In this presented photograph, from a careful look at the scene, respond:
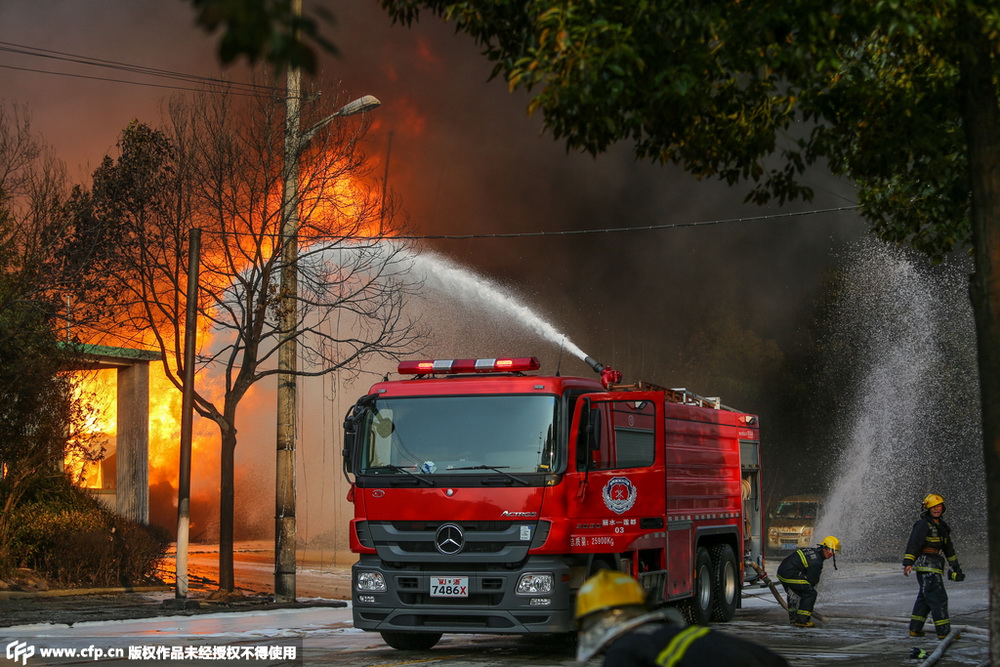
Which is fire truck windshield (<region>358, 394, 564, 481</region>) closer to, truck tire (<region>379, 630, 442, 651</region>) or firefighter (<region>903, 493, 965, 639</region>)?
truck tire (<region>379, 630, 442, 651</region>)

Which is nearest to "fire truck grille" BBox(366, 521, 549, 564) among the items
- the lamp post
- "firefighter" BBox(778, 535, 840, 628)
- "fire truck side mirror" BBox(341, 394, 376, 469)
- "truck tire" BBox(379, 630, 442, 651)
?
"fire truck side mirror" BBox(341, 394, 376, 469)

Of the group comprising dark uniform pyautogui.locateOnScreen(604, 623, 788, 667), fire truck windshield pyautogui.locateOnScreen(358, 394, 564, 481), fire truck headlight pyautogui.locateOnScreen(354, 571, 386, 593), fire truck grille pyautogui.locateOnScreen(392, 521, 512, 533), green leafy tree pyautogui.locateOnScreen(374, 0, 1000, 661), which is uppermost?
green leafy tree pyautogui.locateOnScreen(374, 0, 1000, 661)

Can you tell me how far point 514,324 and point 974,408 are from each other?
16089 millimetres

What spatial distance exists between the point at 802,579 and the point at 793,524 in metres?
16.2

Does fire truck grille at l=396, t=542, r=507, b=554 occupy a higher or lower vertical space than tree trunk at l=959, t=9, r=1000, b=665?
lower

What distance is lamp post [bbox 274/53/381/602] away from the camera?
57.2ft

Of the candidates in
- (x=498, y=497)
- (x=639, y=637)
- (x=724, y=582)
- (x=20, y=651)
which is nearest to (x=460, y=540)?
(x=498, y=497)

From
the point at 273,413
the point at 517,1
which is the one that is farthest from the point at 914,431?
the point at 517,1

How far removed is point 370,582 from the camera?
11180mm

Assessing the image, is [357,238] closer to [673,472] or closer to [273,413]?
[673,472]

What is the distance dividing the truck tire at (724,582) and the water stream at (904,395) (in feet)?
64.2

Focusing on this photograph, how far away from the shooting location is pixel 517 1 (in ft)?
27.7

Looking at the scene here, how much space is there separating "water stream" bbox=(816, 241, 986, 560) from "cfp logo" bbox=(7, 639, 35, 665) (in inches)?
1024

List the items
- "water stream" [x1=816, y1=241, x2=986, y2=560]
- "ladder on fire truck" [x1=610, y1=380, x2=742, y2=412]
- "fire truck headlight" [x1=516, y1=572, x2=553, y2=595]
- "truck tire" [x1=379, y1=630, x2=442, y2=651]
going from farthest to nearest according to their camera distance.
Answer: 1. "water stream" [x1=816, y1=241, x2=986, y2=560]
2. "ladder on fire truck" [x1=610, y1=380, x2=742, y2=412]
3. "truck tire" [x1=379, y1=630, x2=442, y2=651]
4. "fire truck headlight" [x1=516, y1=572, x2=553, y2=595]
